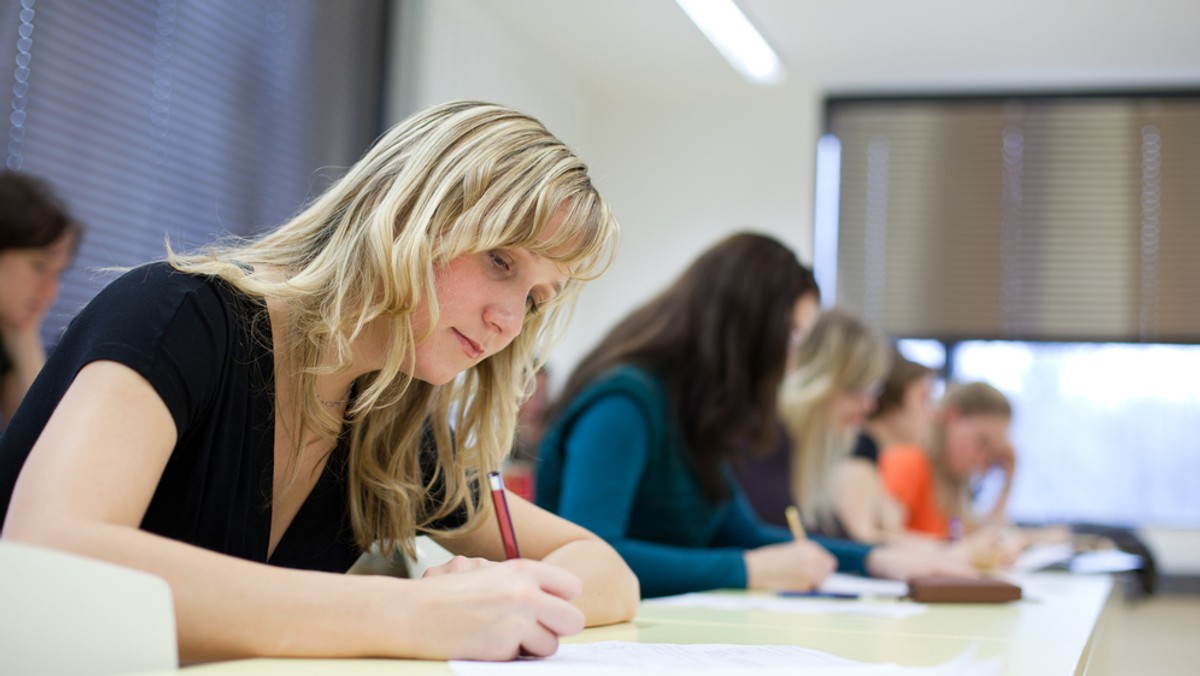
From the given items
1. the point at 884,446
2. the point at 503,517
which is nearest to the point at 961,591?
the point at 503,517

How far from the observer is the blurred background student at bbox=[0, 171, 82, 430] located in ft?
8.82

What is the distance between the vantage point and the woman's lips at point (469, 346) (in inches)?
51.0

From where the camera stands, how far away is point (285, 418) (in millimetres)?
1303

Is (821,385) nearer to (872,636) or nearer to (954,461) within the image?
(954,461)

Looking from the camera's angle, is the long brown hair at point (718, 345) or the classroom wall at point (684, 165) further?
the classroom wall at point (684, 165)

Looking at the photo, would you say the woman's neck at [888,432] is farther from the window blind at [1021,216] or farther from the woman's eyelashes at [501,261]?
the woman's eyelashes at [501,261]

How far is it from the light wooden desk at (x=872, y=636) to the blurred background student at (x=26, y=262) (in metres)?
1.76

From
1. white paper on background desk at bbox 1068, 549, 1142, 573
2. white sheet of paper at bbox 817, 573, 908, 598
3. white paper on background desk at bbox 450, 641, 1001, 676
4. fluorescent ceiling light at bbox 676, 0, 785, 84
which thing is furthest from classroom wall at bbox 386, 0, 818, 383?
white paper on background desk at bbox 450, 641, 1001, 676

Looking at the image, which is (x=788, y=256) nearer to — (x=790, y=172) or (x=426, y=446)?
(x=426, y=446)

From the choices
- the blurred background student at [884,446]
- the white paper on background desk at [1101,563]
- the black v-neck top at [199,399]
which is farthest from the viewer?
the blurred background student at [884,446]

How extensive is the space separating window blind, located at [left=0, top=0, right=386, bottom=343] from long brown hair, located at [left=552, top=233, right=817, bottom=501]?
809mm

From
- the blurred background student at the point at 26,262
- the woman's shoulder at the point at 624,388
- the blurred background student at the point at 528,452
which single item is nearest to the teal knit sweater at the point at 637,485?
the woman's shoulder at the point at 624,388

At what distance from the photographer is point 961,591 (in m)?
2.03

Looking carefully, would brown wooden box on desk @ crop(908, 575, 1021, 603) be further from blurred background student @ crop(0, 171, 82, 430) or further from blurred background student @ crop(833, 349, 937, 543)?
blurred background student @ crop(0, 171, 82, 430)
